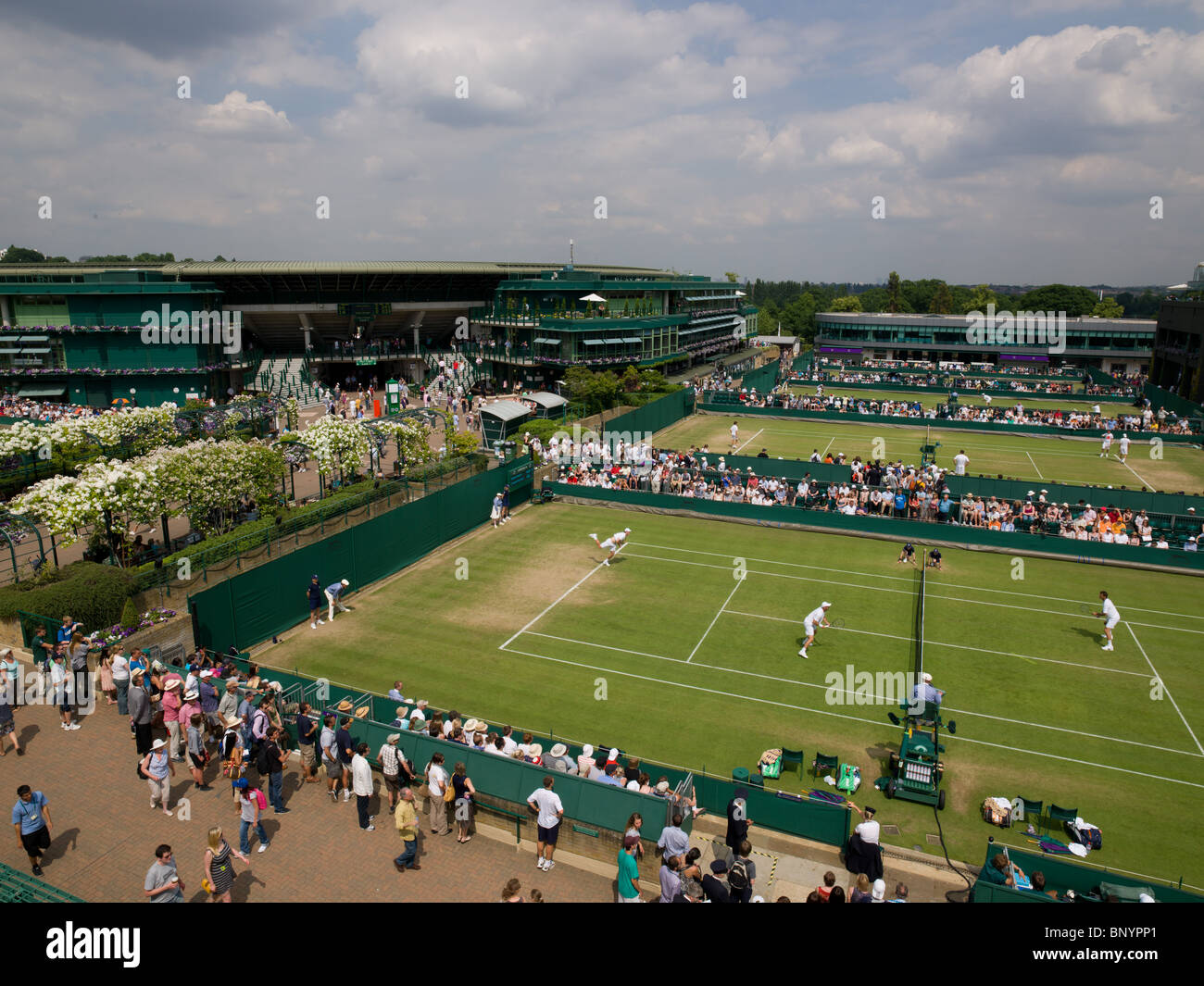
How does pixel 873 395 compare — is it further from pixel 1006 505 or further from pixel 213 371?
pixel 213 371

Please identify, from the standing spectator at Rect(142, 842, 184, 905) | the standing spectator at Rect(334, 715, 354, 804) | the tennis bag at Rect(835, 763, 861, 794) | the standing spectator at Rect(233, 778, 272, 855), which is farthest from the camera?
the tennis bag at Rect(835, 763, 861, 794)

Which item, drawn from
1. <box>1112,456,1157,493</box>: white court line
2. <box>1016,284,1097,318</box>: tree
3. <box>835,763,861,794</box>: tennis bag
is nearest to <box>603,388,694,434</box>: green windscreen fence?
<box>1112,456,1157,493</box>: white court line

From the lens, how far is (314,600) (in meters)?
21.3

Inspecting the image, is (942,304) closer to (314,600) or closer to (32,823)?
(314,600)

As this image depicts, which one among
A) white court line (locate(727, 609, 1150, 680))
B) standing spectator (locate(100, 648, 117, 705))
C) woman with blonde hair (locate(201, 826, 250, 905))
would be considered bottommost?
white court line (locate(727, 609, 1150, 680))

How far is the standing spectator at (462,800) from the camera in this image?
1154 cm

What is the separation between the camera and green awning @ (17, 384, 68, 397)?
53250mm

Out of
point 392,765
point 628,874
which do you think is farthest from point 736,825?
point 392,765

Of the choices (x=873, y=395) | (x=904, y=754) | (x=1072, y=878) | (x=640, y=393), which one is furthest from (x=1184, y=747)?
(x=873, y=395)

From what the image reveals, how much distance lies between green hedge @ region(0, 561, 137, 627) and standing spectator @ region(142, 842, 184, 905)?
10137 millimetres

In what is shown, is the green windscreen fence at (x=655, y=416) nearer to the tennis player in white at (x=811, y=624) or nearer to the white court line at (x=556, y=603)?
the white court line at (x=556, y=603)

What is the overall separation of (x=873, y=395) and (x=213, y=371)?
54.5m

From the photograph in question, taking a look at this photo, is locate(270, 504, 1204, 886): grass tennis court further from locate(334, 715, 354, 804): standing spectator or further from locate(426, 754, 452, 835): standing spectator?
locate(426, 754, 452, 835): standing spectator

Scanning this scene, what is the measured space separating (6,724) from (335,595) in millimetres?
9454
